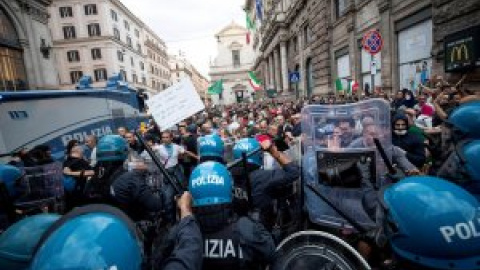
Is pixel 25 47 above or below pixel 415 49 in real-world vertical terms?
above

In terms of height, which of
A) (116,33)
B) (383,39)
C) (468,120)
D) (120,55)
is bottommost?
(468,120)

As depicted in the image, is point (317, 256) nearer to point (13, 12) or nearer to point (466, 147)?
point (466, 147)

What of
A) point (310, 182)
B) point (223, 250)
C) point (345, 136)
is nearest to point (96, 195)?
point (223, 250)

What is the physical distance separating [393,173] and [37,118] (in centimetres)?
972

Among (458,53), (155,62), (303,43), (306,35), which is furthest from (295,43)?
(155,62)

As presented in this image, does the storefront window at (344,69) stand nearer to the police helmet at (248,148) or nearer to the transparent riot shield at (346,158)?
the police helmet at (248,148)

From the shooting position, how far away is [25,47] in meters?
21.0

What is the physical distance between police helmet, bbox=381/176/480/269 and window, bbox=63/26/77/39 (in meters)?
52.3

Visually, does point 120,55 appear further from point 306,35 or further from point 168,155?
point 168,155

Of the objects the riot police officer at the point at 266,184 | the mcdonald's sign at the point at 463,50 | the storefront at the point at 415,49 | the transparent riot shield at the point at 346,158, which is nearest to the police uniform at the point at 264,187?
the riot police officer at the point at 266,184

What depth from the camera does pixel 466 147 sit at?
2.05m

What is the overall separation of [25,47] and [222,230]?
24270mm

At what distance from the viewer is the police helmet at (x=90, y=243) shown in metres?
1.19

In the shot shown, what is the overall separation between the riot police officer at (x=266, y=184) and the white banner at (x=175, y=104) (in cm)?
135
